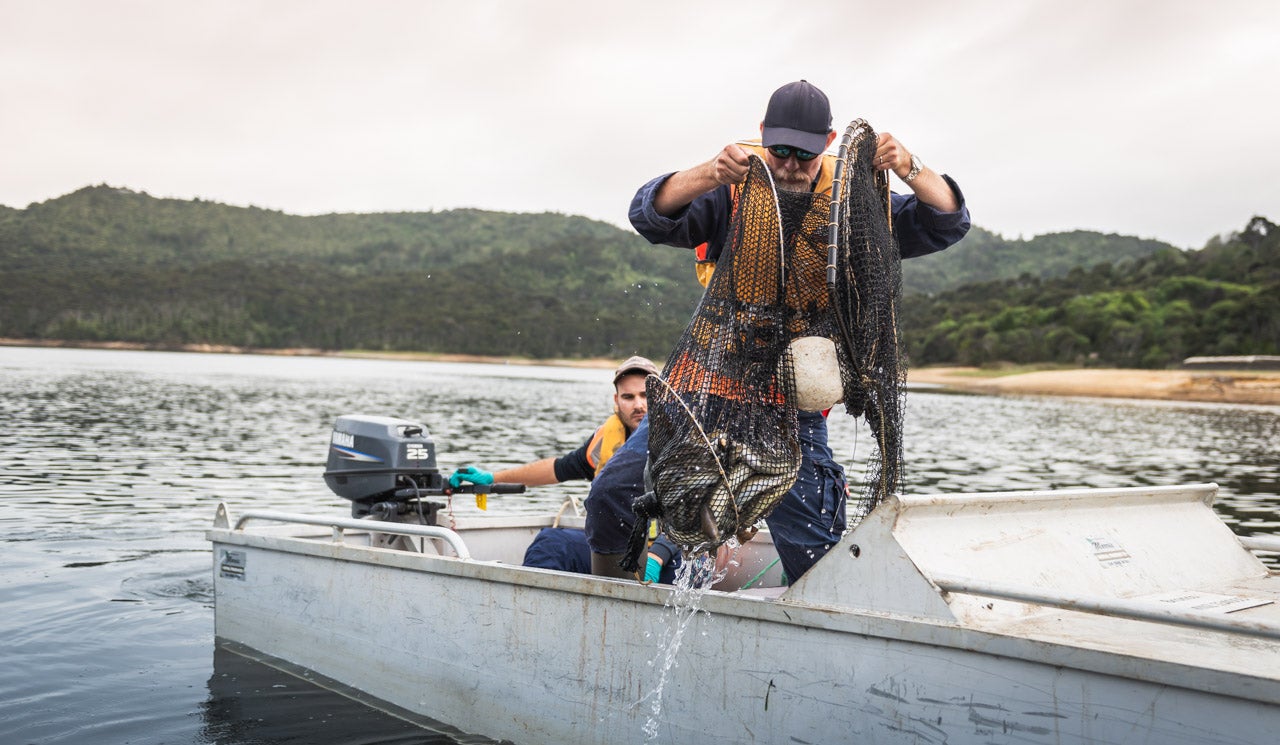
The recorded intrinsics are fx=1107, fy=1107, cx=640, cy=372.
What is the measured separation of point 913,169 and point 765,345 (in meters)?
0.86

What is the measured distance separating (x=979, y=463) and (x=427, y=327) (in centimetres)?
9344

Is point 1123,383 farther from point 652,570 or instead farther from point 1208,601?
point 1208,601

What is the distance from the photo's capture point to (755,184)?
12.9 feet

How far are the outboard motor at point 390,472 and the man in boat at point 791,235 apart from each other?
85.6 inches

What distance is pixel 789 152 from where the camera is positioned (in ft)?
13.0

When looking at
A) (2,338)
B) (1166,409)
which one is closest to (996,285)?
(1166,409)

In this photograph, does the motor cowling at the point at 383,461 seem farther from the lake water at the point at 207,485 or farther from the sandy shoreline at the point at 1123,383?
the sandy shoreline at the point at 1123,383

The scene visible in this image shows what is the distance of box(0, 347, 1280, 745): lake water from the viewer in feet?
20.1

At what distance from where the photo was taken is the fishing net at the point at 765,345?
3.84m

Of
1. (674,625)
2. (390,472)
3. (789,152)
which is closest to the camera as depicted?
(789,152)

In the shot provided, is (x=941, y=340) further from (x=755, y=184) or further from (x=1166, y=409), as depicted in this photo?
(x=755, y=184)

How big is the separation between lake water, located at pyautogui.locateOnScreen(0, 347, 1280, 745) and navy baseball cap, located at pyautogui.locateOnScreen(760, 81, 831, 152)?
1.07m

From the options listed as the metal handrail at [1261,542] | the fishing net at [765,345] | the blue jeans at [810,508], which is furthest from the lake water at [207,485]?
the metal handrail at [1261,542]

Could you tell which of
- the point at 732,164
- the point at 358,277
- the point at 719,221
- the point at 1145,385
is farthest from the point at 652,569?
the point at 358,277
